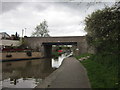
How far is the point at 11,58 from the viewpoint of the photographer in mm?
38312

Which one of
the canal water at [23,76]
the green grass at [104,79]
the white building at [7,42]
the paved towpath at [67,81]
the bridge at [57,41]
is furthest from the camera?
the bridge at [57,41]

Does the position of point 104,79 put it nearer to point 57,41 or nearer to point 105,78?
point 105,78

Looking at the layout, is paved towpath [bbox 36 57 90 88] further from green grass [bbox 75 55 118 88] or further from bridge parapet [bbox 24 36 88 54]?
bridge parapet [bbox 24 36 88 54]

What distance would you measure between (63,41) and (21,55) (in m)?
15.8

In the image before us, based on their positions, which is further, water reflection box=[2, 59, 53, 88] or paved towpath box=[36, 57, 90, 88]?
water reflection box=[2, 59, 53, 88]

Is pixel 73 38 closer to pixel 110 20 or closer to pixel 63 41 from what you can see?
pixel 63 41

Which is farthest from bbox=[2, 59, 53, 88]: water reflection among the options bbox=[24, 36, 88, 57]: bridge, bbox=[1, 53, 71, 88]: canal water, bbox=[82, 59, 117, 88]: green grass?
bbox=[24, 36, 88, 57]: bridge

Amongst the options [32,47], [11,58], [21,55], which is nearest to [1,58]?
[11,58]

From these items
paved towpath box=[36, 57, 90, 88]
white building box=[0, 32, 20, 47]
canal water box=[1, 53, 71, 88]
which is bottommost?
canal water box=[1, 53, 71, 88]

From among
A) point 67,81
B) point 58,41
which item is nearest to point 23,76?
point 67,81

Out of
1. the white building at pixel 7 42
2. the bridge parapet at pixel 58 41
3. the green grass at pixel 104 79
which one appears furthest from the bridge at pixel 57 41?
the green grass at pixel 104 79

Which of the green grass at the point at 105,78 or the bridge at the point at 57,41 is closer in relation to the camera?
the green grass at the point at 105,78

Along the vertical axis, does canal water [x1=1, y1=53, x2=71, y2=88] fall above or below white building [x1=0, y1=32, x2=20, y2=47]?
below

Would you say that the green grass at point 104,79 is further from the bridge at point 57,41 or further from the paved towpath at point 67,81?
the bridge at point 57,41
